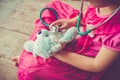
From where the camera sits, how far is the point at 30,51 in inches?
46.8

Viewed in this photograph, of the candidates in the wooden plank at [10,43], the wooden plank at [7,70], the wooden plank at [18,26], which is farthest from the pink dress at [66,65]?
the wooden plank at [18,26]

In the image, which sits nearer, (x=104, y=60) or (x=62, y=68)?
(x=104, y=60)

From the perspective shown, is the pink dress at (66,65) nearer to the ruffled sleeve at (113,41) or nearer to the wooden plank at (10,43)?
the ruffled sleeve at (113,41)

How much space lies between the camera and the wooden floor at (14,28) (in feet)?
5.09

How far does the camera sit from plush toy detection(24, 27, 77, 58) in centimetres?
106

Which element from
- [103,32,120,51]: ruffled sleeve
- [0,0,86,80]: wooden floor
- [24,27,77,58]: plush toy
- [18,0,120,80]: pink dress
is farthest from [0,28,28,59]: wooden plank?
[103,32,120,51]: ruffled sleeve

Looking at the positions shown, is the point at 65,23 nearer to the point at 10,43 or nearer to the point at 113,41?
the point at 113,41

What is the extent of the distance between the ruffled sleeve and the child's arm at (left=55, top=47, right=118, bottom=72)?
0.05ft

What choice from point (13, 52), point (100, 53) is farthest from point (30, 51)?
point (13, 52)

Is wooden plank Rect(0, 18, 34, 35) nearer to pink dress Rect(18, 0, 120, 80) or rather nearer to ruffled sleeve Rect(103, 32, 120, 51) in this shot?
pink dress Rect(18, 0, 120, 80)

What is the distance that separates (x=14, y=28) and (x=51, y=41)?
2.51 ft

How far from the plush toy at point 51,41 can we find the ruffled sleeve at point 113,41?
15 cm

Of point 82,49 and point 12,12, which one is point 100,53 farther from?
point 12,12

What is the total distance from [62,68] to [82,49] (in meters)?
0.11
